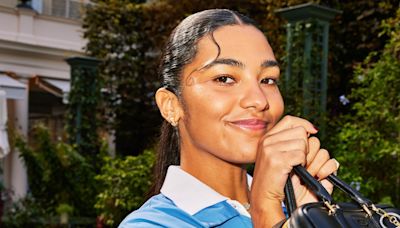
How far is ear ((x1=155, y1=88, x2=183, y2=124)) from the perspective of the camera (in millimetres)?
1294

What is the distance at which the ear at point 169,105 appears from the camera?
1.29m

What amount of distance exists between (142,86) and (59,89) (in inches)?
66.1

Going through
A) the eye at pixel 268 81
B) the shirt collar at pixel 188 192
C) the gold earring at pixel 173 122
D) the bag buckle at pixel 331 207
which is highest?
the eye at pixel 268 81

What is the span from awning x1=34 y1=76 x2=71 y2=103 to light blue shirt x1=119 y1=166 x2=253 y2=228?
1151 centimetres

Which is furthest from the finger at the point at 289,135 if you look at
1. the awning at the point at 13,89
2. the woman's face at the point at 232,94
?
the awning at the point at 13,89

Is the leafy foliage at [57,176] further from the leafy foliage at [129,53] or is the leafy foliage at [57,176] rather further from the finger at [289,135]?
the finger at [289,135]

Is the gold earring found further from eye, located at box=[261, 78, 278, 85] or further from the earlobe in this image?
eye, located at box=[261, 78, 278, 85]

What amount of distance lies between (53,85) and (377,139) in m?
8.58

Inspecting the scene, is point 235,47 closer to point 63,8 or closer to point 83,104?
point 83,104

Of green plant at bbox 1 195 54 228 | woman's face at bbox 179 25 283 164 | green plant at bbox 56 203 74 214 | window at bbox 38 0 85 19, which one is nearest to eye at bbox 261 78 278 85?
woman's face at bbox 179 25 283 164

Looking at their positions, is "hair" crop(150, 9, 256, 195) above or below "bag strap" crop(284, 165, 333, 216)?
above

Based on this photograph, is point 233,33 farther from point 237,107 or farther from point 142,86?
point 142,86

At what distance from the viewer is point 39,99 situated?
1486cm

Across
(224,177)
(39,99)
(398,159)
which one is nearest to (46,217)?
(398,159)
